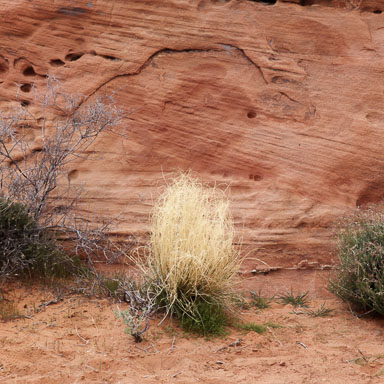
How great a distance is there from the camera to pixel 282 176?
20.2 ft

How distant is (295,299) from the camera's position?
568 cm

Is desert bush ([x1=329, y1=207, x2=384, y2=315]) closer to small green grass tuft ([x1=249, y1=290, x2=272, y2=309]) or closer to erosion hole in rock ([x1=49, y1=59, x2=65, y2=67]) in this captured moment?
→ small green grass tuft ([x1=249, y1=290, x2=272, y2=309])

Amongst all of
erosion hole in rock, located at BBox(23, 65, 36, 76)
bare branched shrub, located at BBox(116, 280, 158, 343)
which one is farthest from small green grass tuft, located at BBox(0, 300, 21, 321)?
erosion hole in rock, located at BBox(23, 65, 36, 76)

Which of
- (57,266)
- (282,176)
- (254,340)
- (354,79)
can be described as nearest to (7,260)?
(57,266)

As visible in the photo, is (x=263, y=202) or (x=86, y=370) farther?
(x=263, y=202)

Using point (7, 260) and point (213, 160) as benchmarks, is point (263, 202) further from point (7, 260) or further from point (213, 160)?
point (7, 260)

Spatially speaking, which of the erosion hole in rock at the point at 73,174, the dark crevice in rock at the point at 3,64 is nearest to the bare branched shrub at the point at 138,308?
the erosion hole in rock at the point at 73,174

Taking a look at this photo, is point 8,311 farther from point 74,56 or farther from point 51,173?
point 74,56

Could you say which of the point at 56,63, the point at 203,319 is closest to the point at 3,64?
the point at 56,63

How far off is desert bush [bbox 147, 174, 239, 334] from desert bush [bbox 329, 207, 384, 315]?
3.45 ft

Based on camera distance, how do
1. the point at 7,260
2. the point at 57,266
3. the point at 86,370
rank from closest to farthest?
the point at 86,370 → the point at 7,260 → the point at 57,266

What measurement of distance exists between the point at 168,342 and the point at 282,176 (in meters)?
2.45

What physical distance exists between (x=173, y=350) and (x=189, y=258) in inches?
28.9

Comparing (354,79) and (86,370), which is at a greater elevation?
(354,79)
